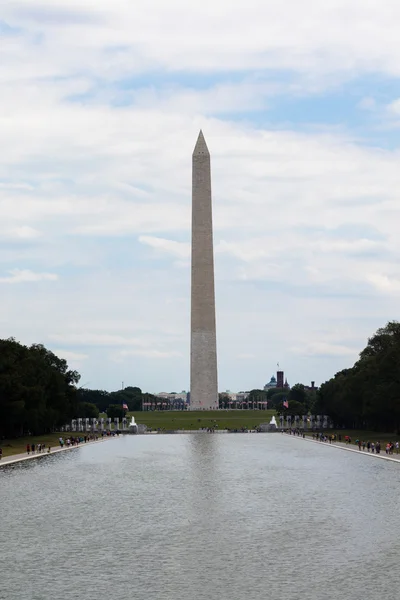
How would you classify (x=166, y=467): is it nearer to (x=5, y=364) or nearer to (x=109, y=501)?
(x=109, y=501)

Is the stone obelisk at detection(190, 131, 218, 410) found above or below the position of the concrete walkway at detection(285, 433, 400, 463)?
above

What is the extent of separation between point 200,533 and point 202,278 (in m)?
102

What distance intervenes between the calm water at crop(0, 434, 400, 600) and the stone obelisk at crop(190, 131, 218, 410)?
7714 cm

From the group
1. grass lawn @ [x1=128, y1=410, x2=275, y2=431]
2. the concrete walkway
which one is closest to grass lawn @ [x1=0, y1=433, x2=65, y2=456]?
the concrete walkway

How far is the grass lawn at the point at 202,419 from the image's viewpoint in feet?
402

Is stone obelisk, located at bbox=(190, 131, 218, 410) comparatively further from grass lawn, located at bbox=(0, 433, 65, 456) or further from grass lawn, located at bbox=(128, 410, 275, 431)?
grass lawn, located at bbox=(0, 433, 65, 456)

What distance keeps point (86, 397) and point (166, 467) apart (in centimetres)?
13647

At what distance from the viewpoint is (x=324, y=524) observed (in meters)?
33.0

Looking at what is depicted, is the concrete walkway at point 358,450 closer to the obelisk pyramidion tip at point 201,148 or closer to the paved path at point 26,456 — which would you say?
the paved path at point 26,456

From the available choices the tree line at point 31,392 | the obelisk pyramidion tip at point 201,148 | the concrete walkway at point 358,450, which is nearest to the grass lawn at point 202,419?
the tree line at point 31,392

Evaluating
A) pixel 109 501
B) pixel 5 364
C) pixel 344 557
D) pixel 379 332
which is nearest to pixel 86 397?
pixel 379 332

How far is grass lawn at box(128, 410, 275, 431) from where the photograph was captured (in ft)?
402

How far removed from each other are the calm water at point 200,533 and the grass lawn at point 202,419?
6676 centimetres

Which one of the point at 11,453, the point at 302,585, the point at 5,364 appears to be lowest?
the point at 302,585
